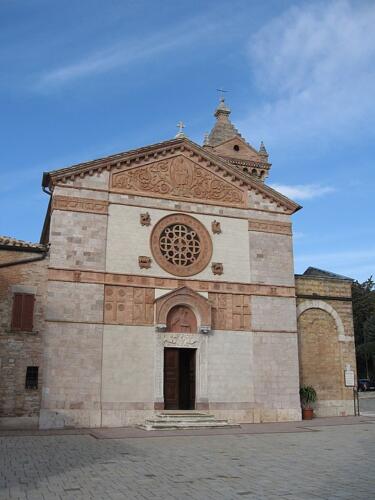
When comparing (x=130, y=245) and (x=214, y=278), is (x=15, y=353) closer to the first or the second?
(x=130, y=245)

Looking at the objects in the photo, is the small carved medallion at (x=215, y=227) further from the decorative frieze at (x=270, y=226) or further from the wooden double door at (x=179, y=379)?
the wooden double door at (x=179, y=379)

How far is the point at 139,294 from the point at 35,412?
6045mm

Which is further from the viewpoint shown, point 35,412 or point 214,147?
point 214,147

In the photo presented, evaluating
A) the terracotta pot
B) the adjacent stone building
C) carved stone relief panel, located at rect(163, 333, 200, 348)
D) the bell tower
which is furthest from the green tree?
the adjacent stone building

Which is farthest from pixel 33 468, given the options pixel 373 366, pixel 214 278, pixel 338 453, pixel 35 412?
pixel 373 366

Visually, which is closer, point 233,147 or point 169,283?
point 169,283

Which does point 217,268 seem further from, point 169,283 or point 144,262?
point 144,262

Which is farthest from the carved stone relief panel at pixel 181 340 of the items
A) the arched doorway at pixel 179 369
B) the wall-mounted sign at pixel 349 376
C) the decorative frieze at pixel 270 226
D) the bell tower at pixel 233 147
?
the bell tower at pixel 233 147

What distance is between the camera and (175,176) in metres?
24.7

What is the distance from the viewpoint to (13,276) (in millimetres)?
21031

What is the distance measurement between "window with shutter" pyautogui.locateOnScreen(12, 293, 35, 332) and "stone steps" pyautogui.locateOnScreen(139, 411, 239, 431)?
579 centimetres

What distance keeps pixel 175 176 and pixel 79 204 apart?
15.3ft

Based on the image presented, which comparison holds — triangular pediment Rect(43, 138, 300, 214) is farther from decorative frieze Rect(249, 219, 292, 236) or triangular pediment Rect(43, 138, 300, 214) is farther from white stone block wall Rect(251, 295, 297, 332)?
white stone block wall Rect(251, 295, 297, 332)

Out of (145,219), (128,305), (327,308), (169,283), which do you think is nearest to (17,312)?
(128,305)
